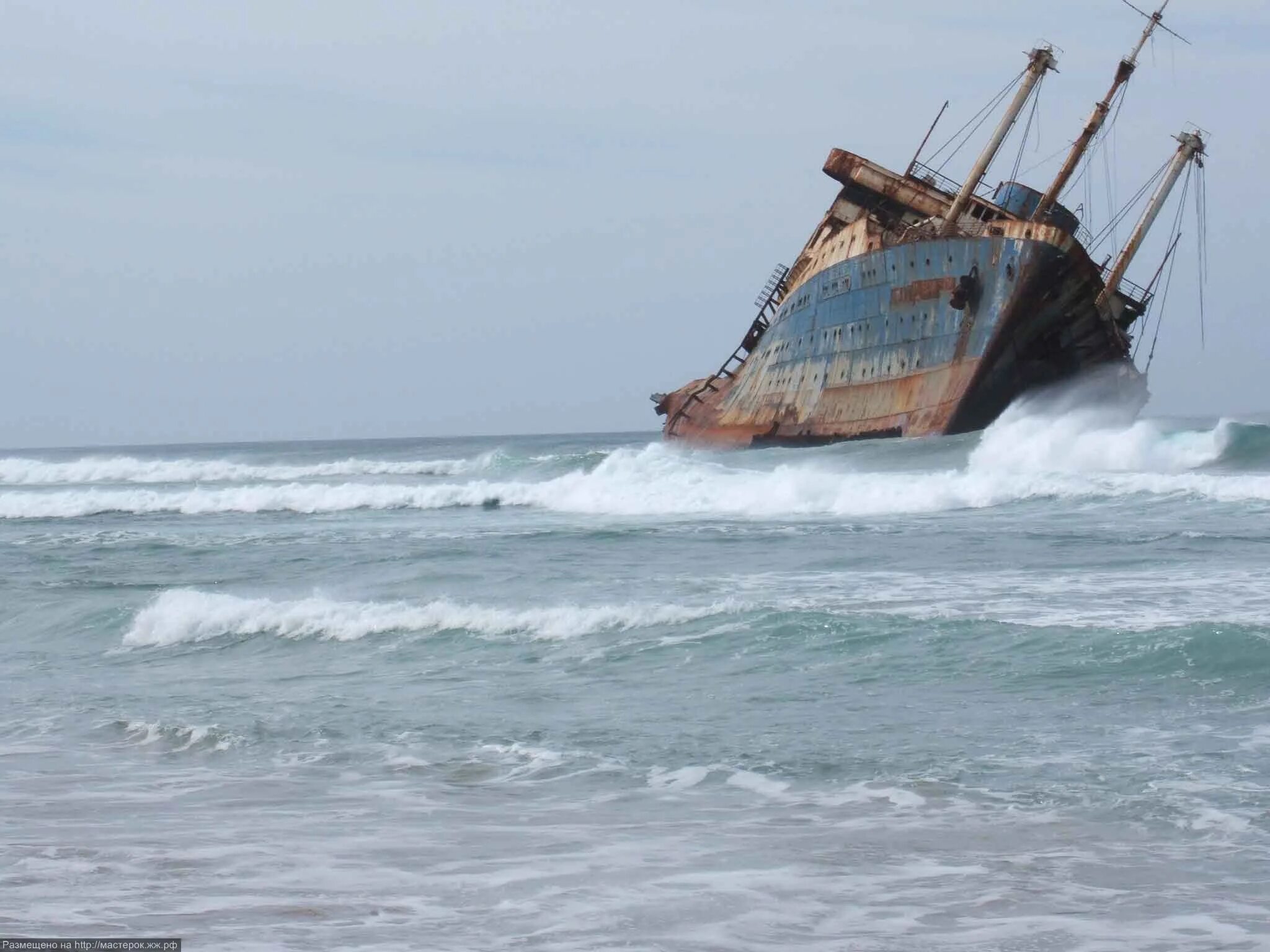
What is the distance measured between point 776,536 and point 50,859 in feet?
50.0

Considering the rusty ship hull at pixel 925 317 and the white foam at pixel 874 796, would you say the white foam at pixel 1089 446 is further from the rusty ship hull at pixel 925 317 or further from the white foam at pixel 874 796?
the white foam at pixel 874 796

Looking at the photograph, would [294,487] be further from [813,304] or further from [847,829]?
[847,829]

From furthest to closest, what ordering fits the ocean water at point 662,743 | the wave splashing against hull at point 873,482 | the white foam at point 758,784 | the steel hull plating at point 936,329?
the steel hull plating at point 936,329 → the wave splashing against hull at point 873,482 → the white foam at point 758,784 → the ocean water at point 662,743

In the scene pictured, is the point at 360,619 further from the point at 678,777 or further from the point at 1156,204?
the point at 1156,204

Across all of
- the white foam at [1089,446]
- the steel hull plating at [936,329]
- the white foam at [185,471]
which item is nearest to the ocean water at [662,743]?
the white foam at [1089,446]

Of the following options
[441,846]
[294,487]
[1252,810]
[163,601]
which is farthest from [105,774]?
[294,487]

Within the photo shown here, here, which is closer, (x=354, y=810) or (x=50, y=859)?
(x=50, y=859)

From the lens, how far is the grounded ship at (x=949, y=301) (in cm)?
3172

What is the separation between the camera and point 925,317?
33.4m

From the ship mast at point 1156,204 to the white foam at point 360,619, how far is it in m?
22.6

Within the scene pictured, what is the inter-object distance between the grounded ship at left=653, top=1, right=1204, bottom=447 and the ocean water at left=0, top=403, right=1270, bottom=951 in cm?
1218

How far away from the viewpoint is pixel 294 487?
33719 millimetres

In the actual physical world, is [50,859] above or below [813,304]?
below

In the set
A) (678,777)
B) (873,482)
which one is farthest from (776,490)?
(678,777)
